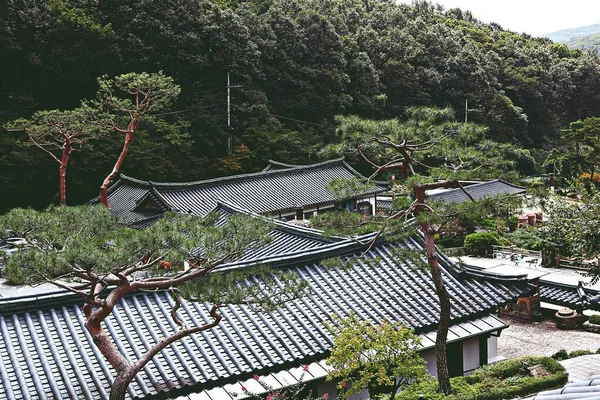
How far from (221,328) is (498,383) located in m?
5.81

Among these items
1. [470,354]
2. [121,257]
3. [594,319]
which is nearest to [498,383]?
[470,354]

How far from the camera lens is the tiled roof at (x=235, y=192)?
2975 centimetres

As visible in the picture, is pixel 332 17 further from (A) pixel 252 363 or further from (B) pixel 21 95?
(A) pixel 252 363

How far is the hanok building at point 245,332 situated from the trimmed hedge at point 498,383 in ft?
1.48

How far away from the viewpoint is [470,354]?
40.2 feet

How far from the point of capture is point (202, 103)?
44688mm

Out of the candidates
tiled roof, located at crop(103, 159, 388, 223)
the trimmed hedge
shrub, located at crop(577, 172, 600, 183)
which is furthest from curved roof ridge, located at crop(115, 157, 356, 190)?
shrub, located at crop(577, 172, 600, 183)

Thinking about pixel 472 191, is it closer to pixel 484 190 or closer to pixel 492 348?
pixel 484 190

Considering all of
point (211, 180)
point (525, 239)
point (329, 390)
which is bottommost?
point (525, 239)

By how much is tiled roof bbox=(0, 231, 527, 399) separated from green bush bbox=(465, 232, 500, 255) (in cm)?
1726

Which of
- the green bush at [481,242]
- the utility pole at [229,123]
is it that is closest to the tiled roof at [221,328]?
the green bush at [481,242]

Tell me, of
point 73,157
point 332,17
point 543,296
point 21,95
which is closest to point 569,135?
point 332,17

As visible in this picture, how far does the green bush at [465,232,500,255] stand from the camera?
2932 cm

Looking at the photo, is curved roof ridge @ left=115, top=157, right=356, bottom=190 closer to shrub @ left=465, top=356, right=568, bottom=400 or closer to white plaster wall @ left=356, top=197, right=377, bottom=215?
white plaster wall @ left=356, top=197, right=377, bottom=215
